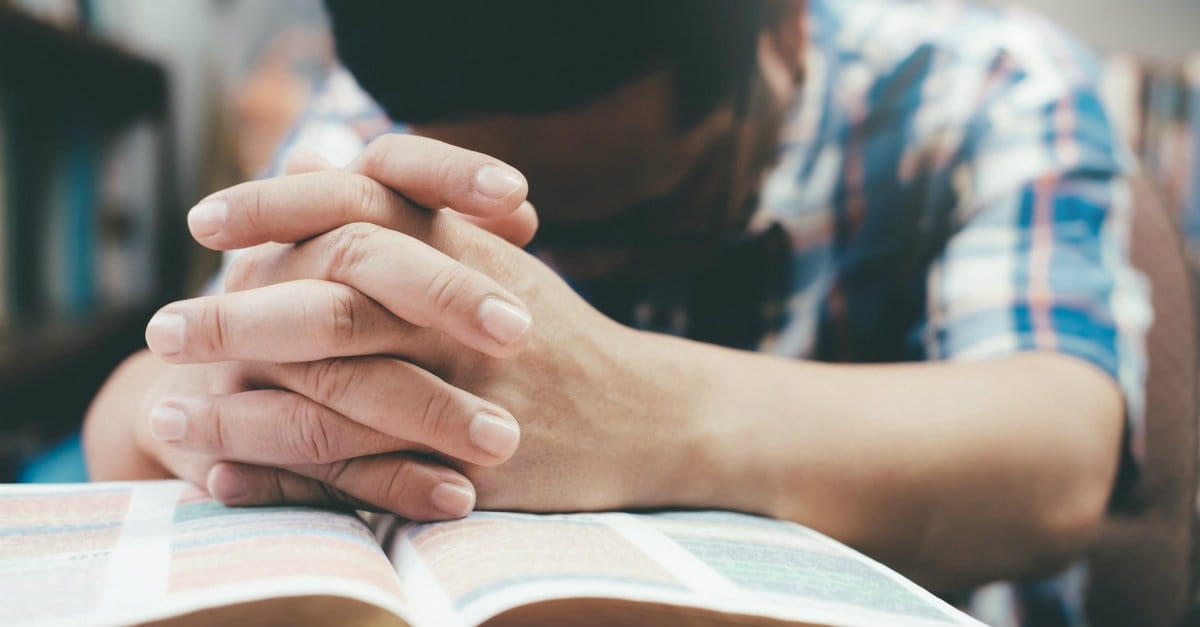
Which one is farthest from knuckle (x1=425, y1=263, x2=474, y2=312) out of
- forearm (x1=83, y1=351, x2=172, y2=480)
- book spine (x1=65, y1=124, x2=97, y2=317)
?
book spine (x1=65, y1=124, x2=97, y2=317)

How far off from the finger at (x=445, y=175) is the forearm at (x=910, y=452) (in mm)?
124

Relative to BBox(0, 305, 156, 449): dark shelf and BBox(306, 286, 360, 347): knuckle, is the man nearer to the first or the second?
BBox(306, 286, 360, 347): knuckle

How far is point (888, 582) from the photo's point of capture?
32cm

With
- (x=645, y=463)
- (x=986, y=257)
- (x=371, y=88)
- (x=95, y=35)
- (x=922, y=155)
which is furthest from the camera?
(x=95, y=35)

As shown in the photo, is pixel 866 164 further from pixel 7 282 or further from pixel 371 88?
pixel 7 282

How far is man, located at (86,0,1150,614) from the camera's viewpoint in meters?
0.37

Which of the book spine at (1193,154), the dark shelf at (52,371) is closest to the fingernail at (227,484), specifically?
the dark shelf at (52,371)

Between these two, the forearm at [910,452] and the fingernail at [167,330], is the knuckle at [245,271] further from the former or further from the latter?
the forearm at [910,452]

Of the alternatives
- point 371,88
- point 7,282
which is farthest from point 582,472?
point 7,282

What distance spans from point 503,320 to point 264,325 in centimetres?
10

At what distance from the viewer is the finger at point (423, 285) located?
0.35m

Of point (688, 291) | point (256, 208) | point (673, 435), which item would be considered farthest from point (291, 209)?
point (688, 291)

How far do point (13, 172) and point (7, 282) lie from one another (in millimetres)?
151

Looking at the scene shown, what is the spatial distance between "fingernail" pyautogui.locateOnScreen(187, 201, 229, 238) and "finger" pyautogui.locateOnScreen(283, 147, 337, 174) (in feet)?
0.23
